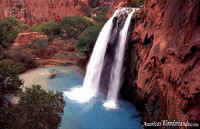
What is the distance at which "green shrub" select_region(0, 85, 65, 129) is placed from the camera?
4168 mm

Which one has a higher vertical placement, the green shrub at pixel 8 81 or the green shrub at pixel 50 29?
the green shrub at pixel 50 29

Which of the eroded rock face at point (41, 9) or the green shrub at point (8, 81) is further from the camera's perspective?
the eroded rock face at point (41, 9)

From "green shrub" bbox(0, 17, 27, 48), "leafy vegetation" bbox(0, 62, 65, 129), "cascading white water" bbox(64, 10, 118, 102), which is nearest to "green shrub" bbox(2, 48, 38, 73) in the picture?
"green shrub" bbox(0, 17, 27, 48)

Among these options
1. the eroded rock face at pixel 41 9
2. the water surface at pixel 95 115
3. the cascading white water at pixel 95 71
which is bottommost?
the water surface at pixel 95 115

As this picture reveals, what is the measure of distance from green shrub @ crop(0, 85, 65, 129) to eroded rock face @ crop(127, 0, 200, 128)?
146 inches

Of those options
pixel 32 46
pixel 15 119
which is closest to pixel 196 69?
pixel 15 119

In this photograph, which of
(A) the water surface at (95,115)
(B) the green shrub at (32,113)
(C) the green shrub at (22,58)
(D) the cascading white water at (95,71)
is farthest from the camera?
(C) the green shrub at (22,58)

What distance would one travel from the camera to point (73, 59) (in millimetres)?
17281

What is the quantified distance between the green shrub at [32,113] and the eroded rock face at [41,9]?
79.4ft

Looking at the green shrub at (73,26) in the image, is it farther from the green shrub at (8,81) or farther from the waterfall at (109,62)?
the green shrub at (8,81)

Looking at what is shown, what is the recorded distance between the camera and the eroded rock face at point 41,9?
27.2m

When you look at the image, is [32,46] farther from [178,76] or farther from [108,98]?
[178,76]

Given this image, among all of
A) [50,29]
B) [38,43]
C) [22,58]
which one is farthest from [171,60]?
[50,29]

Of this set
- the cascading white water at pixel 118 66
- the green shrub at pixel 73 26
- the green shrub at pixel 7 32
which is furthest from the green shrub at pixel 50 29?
the cascading white water at pixel 118 66
